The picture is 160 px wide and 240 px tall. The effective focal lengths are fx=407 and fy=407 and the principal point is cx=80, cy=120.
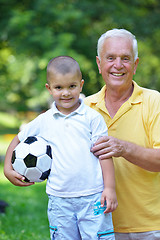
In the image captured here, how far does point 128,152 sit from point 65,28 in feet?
30.3

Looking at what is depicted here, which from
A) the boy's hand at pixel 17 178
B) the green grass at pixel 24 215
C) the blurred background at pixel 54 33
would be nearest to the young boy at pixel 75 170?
the boy's hand at pixel 17 178

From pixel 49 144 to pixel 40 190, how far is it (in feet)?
24.8

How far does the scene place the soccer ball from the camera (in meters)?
3.16

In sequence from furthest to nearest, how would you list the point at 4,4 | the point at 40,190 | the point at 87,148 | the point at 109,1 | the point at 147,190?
the point at 109,1 < the point at 4,4 < the point at 40,190 < the point at 147,190 < the point at 87,148

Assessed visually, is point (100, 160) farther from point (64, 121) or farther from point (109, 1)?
point (109, 1)

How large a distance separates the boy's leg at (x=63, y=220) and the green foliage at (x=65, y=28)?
7.59m

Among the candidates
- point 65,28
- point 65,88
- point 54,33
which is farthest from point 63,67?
point 65,28

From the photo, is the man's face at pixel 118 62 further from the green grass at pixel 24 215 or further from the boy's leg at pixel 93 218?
the green grass at pixel 24 215

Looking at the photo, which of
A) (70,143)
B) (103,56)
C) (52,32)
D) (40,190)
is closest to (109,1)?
(52,32)

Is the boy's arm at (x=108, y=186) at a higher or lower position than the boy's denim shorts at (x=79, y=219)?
higher

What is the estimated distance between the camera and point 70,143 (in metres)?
3.10

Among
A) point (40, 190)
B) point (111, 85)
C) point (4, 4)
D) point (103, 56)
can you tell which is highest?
point (4, 4)

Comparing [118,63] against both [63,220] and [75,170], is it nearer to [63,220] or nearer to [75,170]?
[75,170]

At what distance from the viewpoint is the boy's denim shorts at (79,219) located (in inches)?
120
